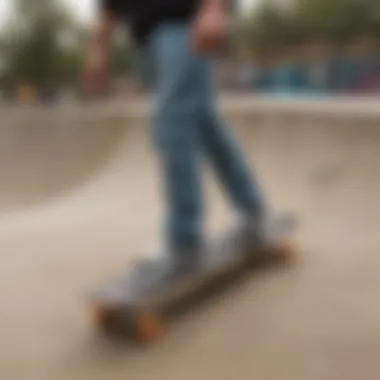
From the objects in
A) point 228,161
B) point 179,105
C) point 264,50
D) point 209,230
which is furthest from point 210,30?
point 264,50

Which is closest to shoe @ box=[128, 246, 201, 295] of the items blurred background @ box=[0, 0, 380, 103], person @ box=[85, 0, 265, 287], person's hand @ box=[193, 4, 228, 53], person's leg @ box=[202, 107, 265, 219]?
person @ box=[85, 0, 265, 287]

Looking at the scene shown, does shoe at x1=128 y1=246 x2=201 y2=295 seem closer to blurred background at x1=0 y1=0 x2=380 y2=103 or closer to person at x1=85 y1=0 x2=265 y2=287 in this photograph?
person at x1=85 y1=0 x2=265 y2=287

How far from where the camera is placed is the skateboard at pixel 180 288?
1145mm

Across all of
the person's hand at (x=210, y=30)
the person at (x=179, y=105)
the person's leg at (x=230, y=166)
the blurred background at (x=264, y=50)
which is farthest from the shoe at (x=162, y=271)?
the blurred background at (x=264, y=50)

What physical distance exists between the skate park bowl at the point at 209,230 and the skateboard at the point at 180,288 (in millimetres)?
38

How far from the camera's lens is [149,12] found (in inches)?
51.1

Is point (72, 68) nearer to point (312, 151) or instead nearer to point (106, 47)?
point (312, 151)

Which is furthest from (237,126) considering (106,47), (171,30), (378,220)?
(171,30)

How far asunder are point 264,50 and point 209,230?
1.87 m

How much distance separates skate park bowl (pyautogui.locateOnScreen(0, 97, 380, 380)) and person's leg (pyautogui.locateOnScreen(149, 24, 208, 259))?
17 cm

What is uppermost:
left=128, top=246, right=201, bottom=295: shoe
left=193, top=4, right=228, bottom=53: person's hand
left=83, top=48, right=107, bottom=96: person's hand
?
left=193, top=4, right=228, bottom=53: person's hand

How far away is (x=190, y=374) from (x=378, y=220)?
0.97m

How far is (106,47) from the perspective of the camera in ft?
5.02

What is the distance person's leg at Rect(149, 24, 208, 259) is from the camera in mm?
1234
